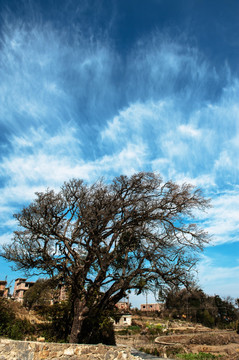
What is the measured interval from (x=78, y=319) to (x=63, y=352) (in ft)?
16.3

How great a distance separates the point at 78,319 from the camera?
12922 millimetres

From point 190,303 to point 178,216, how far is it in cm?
5787

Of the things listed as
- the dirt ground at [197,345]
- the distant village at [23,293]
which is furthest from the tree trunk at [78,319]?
the dirt ground at [197,345]

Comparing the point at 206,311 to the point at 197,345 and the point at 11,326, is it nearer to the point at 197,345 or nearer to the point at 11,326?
the point at 197,345

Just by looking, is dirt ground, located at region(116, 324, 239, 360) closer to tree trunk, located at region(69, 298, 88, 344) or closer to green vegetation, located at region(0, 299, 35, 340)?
tree trunk, located at region(69, 298, 88, 344)

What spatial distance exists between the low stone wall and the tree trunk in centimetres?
454

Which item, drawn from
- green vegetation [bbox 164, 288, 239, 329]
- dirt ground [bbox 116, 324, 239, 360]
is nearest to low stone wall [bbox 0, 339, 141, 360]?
dirt ground [bbox 116, 324, 239, 360]

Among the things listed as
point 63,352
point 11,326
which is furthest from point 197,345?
point 63,352

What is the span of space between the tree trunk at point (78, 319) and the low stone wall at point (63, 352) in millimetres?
4539

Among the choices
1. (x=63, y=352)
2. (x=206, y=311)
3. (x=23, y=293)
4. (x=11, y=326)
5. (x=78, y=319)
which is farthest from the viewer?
(x=23, y=293)

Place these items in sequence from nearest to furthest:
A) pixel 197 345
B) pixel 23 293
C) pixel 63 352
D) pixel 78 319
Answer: pixel 63 352 → pixel 78 319 → pixel 197 345 → pixel 23 293

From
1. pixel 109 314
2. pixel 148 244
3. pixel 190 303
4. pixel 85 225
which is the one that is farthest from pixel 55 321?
pixel 190 303

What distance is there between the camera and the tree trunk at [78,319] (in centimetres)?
1260

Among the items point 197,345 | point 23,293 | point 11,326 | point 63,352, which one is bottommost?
point 197,345
